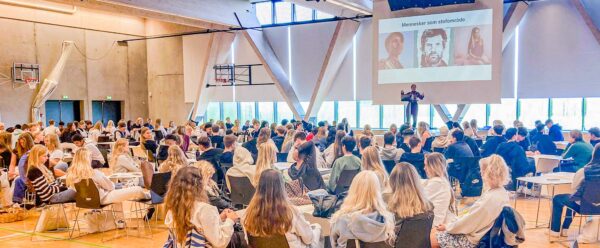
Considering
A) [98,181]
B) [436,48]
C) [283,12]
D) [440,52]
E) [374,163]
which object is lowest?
[98,181]

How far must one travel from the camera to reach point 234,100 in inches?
816

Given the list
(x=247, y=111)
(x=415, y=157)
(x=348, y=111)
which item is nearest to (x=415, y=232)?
(x=415, y=157)

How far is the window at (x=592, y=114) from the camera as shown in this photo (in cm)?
1395

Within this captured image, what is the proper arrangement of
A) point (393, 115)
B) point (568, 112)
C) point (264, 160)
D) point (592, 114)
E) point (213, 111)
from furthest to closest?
point (213, 111) → point (393, 115) → point (568, 112) → point (592, 114) → point (264, 160)

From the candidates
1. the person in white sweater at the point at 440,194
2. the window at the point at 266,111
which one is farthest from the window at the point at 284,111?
the person in white sweater at the point at 440,194

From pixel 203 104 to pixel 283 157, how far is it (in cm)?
1297

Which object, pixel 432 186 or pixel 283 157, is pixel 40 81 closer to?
pixel 283 157

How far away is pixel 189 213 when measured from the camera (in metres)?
3.51

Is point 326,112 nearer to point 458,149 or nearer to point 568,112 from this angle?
point 568,112

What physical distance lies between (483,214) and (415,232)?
1.85 ft

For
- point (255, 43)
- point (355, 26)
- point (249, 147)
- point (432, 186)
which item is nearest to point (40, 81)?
point (255, 43)

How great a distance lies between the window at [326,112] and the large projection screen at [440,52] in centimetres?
439

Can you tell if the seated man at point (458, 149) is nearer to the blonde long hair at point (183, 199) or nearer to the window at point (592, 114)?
the blonde long hair at point (183, 199)

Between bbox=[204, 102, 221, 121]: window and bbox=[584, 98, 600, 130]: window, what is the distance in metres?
14.5
